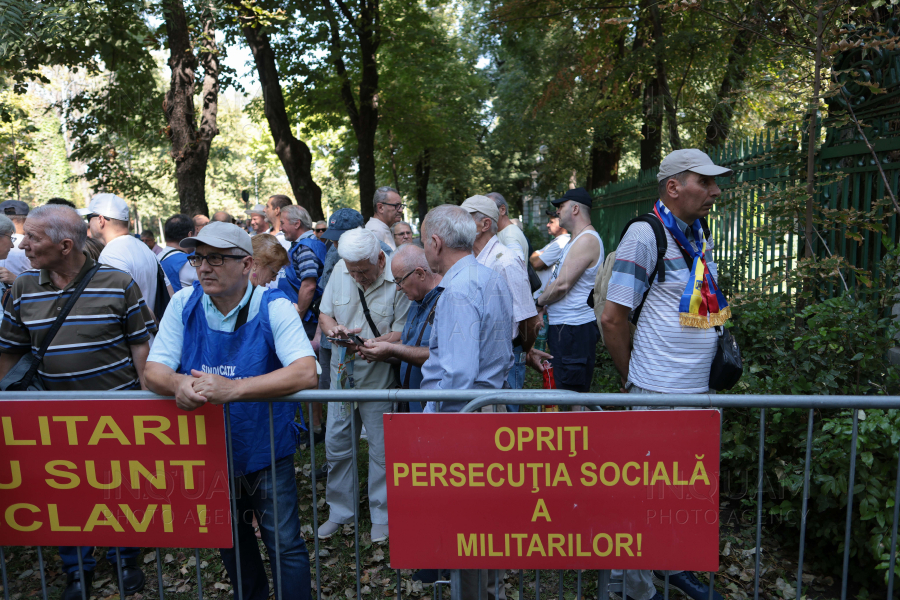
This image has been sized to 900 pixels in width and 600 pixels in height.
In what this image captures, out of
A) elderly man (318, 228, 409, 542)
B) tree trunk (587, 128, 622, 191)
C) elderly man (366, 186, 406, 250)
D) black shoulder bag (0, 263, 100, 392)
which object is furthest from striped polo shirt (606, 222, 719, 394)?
tree trunk (587, 128, 622, 191)

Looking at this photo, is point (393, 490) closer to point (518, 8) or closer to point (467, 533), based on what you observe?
point (467, 533)

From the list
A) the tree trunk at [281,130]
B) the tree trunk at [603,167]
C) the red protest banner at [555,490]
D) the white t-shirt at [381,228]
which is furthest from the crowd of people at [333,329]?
the tree trunk at [603,167]

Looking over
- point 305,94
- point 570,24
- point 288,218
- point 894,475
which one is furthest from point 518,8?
point 894,475

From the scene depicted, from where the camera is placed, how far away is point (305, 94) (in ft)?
56.7

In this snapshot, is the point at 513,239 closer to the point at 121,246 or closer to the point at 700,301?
the point at 700,301

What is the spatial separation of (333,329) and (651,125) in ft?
29.0

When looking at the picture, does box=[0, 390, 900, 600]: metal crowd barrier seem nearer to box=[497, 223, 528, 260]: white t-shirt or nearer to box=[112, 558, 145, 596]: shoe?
box=[112, 558, 145, 596]: shoe

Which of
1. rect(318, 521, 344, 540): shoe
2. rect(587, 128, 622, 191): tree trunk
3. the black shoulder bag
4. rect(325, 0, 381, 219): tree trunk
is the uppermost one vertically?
rect(325, 0, 381, 219): tree trunk

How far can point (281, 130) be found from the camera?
45.0 ft

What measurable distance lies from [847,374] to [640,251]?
66.8 inches

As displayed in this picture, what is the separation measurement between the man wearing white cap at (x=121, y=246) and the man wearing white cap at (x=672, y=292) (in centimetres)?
346

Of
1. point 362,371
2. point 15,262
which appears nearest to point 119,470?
point 362,371

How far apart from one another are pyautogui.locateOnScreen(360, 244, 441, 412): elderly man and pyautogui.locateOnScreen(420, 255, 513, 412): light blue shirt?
0.46 meters

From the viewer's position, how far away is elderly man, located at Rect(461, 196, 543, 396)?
4477 millimetres
